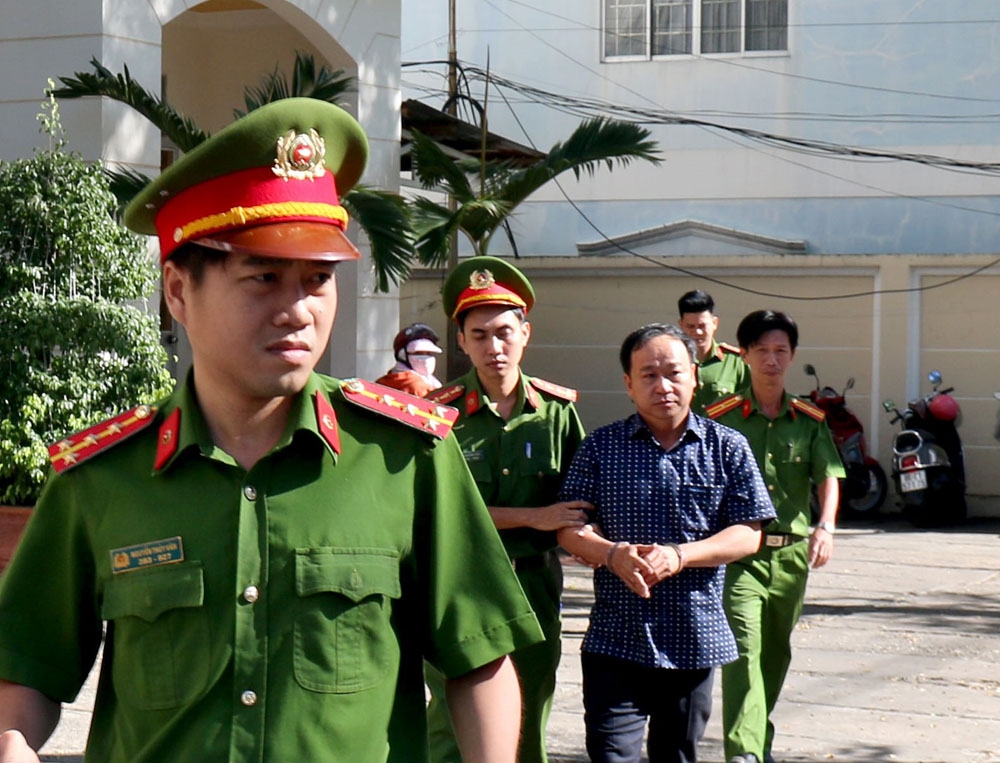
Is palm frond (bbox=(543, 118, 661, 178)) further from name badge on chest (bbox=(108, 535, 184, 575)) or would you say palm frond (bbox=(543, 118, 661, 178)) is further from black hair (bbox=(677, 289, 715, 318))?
name badge on chest (bbox=(108, 535, 184, 575))

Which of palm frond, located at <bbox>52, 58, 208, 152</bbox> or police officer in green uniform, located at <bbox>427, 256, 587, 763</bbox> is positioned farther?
palm frond, located at <bbox>52, 58, 208, 152</bbox>

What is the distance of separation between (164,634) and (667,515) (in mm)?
2926

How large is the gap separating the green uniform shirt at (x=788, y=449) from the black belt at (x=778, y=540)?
0.57ft

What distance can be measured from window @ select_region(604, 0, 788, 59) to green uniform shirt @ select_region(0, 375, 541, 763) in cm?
1967

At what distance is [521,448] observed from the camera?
5.71 m

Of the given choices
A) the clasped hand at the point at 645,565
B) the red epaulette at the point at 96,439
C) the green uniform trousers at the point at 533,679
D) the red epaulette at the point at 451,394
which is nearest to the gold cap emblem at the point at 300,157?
the red epaulette at the point at 96,439

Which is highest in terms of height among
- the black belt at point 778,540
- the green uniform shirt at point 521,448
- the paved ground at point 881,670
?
the green uniform shirt at point 521,448

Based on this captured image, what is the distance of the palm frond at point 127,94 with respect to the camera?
30.3ft

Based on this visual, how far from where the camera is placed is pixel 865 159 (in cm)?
2033

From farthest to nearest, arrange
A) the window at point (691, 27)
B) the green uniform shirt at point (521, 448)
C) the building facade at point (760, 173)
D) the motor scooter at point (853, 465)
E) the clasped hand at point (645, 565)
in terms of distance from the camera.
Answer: the window at point (691, 27)
the building facade at point (760, 173)
the motor scooter at point (853, 465)
the green uniform shirt at point (521, 448)
the clasped hand at point (645, 565)

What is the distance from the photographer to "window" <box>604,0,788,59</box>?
2128 cm

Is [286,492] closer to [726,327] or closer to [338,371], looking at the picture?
[338,371]

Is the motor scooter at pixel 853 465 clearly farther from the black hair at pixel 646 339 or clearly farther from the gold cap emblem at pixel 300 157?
the gold cap emblem at pixel 300 157

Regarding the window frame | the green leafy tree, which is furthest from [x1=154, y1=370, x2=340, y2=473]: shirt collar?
the window frame
